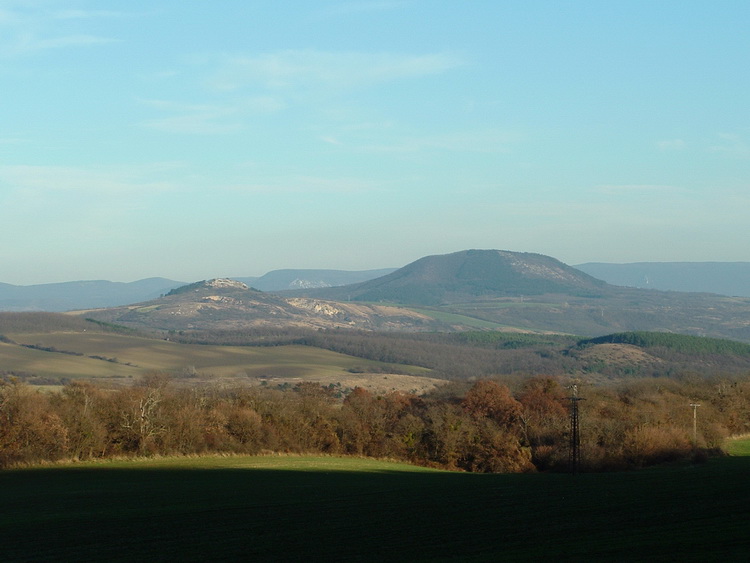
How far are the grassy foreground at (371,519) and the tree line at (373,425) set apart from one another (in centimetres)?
1272

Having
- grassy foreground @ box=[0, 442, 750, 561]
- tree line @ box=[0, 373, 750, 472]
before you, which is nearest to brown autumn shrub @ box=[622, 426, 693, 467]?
tree line @ box=[0, 373, 750, 472]

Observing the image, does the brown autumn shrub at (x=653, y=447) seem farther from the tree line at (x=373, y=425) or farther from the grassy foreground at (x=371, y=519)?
the grassy foreground at (x=371, y=519)

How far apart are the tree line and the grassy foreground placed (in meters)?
12.7

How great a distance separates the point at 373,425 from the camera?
266 ft

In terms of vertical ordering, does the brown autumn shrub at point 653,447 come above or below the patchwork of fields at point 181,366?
above

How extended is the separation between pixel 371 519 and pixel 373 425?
168ft

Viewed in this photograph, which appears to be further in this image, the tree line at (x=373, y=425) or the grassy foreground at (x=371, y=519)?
the tree line at (x=373, y=425)

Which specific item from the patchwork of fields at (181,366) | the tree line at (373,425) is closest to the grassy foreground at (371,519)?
the tree line at (373,425)

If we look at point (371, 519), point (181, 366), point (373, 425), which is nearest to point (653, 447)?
point (373, 425)

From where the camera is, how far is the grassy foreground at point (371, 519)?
21.7 meters

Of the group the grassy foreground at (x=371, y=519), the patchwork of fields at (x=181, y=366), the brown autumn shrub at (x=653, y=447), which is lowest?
the patchwork of fields at (x=181, y=366)

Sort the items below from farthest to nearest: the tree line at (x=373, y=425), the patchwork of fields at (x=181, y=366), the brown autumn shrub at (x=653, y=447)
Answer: the patchwork of fields at (x=181, y=366) → the brown autumn shrub at (x=653, y=447) → the tree line at (x=373, y=425)

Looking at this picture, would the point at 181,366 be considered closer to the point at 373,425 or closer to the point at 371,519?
the point at 373,425

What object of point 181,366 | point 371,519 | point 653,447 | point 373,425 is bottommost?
point 181,366
